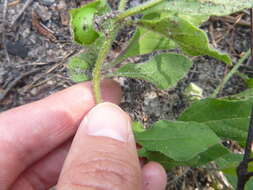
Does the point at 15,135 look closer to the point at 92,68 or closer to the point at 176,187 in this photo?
the point at 92,68

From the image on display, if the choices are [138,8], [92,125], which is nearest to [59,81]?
[92,125]

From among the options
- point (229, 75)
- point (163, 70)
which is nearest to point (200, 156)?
point (163, 70)

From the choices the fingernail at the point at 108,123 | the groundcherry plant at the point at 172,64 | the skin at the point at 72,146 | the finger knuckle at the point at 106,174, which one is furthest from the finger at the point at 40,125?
the finger knuckle at the point at 106,174

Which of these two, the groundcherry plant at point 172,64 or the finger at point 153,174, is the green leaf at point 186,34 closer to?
the groundcherry plant at point 172,64

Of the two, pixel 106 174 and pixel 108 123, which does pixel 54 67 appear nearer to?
pixel 108 123

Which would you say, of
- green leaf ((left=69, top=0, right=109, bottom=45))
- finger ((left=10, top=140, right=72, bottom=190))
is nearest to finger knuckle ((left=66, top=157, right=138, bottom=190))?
green leaf ((left=69, top=0, right=109, bottom=45))

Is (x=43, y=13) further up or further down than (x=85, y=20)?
further down

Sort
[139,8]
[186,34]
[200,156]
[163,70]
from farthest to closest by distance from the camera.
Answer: [163,70], [200,156], [139,8], [186,34]

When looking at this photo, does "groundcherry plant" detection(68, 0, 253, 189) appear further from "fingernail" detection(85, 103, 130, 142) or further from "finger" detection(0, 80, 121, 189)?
"finger" detection(0, 80, 121, 189)
